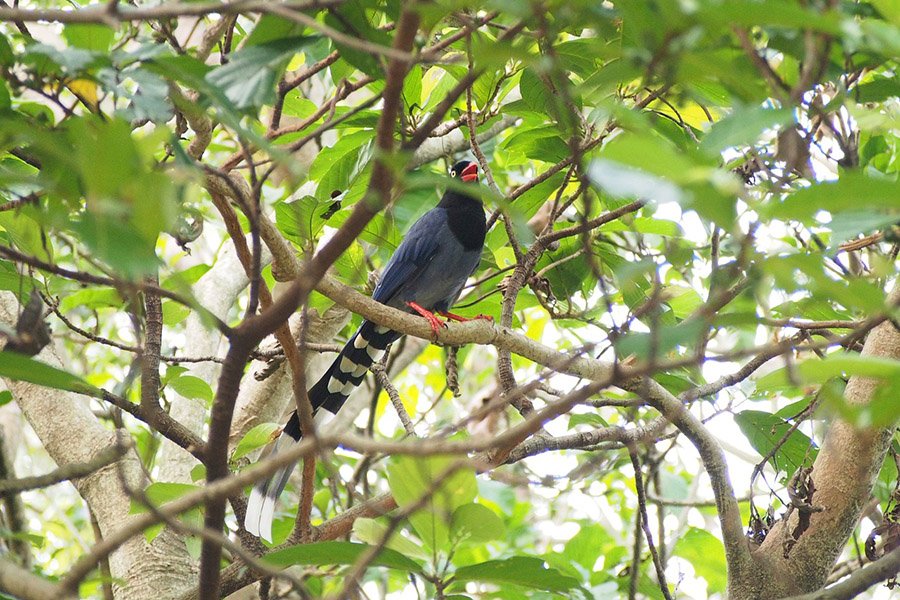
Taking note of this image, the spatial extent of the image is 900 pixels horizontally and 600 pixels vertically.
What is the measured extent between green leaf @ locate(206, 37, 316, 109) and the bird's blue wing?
9.21 feet

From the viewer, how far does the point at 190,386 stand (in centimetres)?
285

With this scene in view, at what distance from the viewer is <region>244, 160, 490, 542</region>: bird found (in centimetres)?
389

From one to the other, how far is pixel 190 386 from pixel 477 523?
1390 millimetres

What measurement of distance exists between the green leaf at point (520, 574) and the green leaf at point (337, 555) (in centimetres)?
12

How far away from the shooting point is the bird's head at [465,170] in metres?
4.34

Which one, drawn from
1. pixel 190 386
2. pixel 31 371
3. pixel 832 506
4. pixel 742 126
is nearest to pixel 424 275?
pixel 190 386

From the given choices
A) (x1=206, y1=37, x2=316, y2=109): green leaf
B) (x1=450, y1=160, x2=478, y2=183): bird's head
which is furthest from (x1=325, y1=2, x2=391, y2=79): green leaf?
(x1=450, y1=160, x2=478, y2=183): bird's head

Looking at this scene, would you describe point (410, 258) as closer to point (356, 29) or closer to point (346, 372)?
point (346, 372)

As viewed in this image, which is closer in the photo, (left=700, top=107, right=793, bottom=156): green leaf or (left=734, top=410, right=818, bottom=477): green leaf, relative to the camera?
(left=700, top=107, right=793, bottom=156): green leaf

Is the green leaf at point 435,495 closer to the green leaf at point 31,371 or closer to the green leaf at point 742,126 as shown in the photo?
the green leaf at point 31,371

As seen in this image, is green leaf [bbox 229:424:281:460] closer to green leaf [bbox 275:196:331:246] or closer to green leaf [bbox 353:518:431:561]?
green leaf [bbox 275:196:331:246]

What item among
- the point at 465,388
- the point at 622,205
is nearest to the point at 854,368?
the point at 622,205

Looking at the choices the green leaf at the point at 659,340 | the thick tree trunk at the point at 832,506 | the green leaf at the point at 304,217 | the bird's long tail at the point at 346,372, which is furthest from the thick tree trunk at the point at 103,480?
the green leaf at the point at 659,340

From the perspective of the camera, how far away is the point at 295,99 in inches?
126
